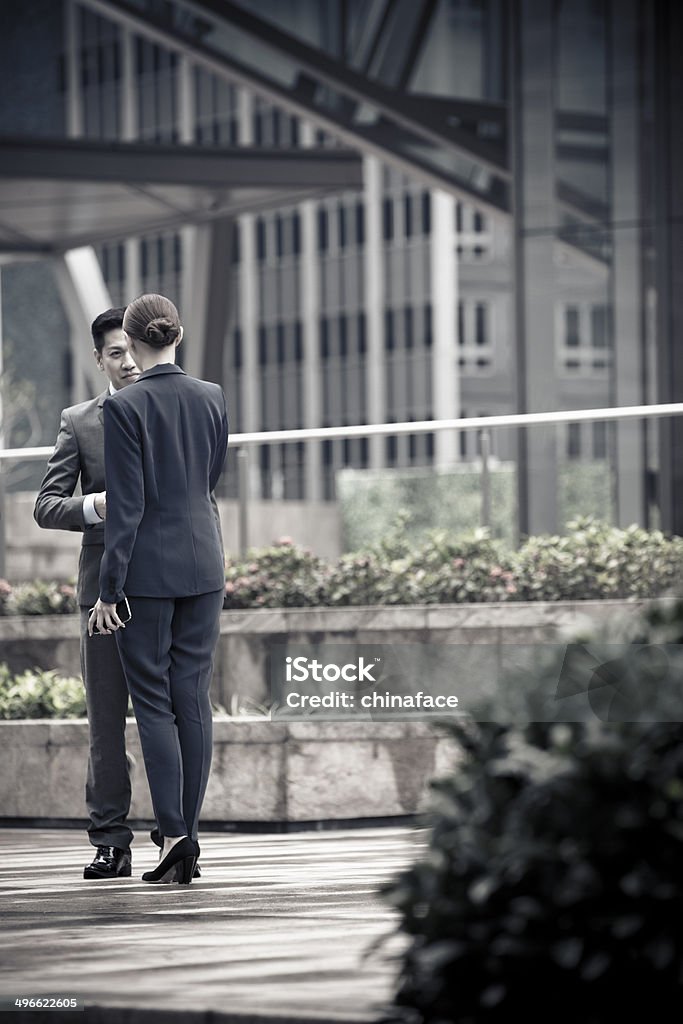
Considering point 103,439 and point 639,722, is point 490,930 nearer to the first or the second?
point 639,722

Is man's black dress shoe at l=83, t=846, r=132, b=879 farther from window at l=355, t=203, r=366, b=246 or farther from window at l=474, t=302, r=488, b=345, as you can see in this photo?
window at l=355, t=203, r=366, b=246

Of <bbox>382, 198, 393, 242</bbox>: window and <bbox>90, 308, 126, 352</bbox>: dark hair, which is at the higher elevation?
<bbox>382, 198, 393, 242</bbox>: window

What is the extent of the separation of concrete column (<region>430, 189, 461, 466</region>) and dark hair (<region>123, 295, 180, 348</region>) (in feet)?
206

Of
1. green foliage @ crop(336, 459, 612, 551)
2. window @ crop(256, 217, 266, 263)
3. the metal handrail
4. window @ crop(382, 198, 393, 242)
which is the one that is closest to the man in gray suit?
the metal handrail

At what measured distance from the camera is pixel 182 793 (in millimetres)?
6543

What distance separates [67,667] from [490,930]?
707cm

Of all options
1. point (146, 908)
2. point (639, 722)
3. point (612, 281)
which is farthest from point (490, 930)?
point (612, 281)

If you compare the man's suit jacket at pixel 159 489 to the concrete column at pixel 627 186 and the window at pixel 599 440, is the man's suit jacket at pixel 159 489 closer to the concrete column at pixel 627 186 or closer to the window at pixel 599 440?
the window at pixel 599 440

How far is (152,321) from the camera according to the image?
6527 millimetres

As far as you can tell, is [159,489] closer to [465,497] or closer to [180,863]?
[180,863]

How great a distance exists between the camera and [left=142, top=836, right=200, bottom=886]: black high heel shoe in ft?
20.8

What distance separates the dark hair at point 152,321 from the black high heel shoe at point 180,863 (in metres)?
1.77

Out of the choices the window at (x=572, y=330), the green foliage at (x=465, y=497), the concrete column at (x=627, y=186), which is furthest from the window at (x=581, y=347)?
the green foliage at (x=465, y=497)

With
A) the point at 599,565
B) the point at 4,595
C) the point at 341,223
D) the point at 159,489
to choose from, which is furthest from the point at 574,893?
the point at 341,223
